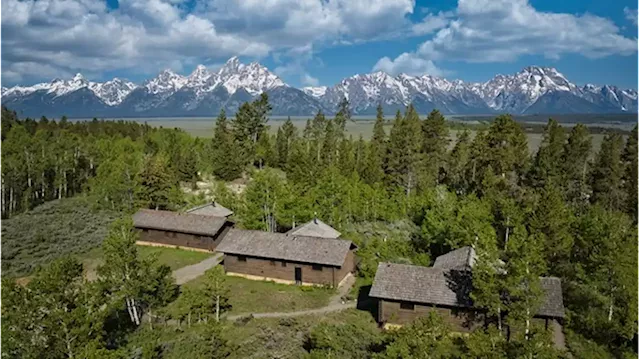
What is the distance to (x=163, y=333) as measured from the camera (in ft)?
92.1

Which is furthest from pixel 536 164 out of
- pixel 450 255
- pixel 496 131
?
pixel 450 255

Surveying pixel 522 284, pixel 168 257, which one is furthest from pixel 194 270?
pixel 522 284

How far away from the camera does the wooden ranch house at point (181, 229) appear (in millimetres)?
49956

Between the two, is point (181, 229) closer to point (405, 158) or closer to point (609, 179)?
point (405, 158)

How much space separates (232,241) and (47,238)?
2408cm

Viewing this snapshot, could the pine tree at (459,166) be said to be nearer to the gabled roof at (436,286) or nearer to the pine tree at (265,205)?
the pine tree at (265,205)

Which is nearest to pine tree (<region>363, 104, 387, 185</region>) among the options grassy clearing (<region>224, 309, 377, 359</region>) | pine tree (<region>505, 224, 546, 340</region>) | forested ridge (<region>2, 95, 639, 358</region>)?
forested ridge (<region>2, 95, 639, 358</region>)

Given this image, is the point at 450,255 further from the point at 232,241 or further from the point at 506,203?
the point at 232,241

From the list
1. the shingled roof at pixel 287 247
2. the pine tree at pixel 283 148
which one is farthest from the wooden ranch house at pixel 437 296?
the pine tree at pixel 283 148

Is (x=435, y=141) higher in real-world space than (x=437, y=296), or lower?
higher

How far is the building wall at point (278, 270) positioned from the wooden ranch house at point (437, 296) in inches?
301

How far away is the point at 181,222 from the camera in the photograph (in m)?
51.1

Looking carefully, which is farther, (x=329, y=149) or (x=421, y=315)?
(x=329, y=149)

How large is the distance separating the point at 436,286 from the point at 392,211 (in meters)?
26.5
